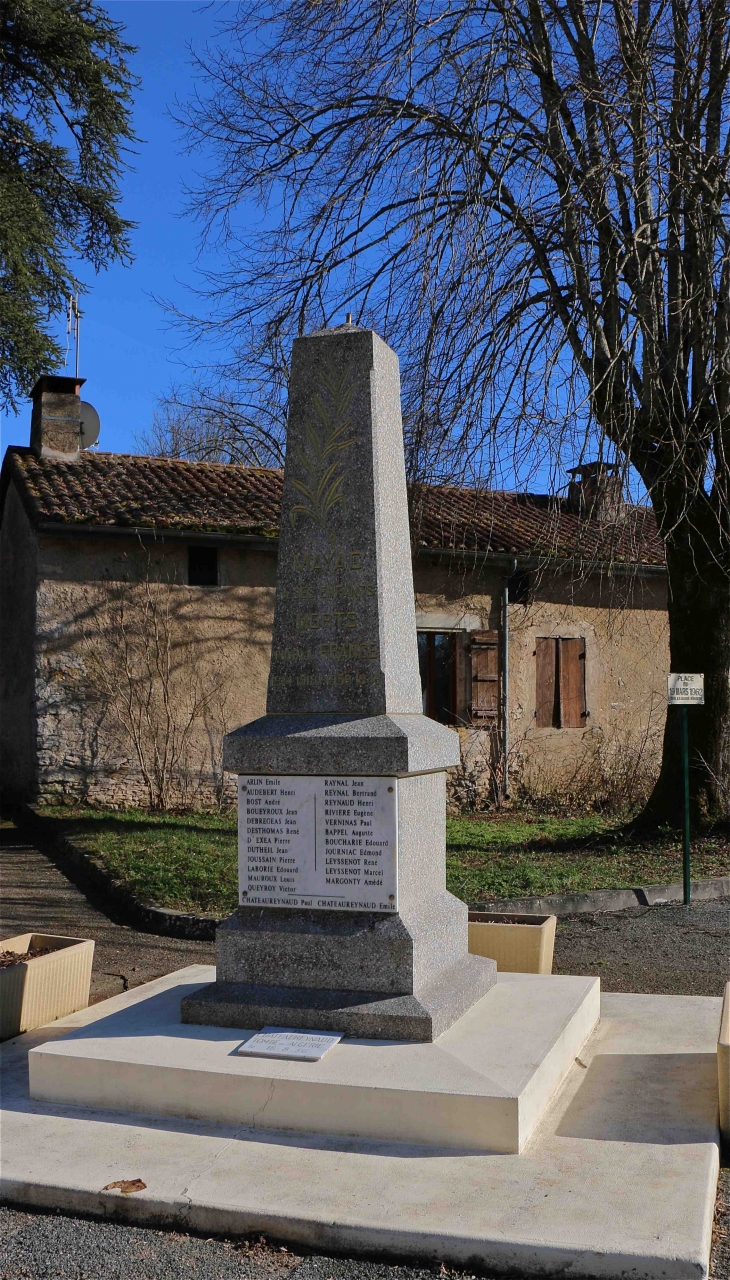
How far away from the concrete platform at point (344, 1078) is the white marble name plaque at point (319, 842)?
0.55m

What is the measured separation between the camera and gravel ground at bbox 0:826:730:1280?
3051 millimetres

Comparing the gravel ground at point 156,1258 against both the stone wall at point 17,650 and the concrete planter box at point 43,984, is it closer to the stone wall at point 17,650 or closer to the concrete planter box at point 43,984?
the concrete planter box at point 43,984

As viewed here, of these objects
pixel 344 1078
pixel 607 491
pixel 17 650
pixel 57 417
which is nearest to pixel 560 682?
pixel 17 650

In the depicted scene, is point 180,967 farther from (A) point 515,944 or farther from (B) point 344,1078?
(B) point 344,1078

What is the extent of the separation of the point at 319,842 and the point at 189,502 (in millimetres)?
10833

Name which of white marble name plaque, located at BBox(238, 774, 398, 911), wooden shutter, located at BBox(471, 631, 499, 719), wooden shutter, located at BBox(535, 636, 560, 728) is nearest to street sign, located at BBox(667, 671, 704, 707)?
white marble name plaque, located at BBox(238, 774, 398, 911)

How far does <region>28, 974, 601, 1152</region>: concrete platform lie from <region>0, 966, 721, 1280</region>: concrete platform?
60mm

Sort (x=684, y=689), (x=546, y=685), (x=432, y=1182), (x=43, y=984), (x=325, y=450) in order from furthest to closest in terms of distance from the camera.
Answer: (x=546, y=685), (x=684, y=689), (x=43, y=984), (x=325, y=450), (x=432, y=1182)

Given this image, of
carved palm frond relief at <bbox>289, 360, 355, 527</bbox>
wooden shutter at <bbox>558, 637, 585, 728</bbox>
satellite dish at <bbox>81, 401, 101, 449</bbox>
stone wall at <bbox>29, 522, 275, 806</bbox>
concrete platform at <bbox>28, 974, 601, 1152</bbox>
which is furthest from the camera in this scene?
satellite dish at <bbox>81, 401, 101, 449</bbox>

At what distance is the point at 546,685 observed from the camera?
16.3m

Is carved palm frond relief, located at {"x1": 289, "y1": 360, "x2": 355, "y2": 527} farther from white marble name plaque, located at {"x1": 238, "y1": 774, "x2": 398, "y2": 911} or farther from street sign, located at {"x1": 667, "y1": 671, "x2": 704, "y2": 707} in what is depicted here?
street sign, located at {"x1": 667, "y1": 671, "x2": 704, "y2": 707}

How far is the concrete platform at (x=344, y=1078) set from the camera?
363cm

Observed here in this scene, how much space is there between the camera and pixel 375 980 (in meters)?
4.31

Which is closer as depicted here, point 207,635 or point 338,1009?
point 338,1009
